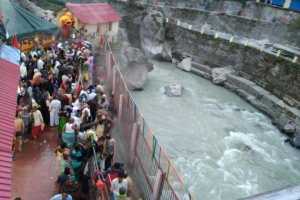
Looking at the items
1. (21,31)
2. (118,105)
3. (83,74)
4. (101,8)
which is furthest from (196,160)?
(101,8)

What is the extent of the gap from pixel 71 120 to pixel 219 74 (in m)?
16.3

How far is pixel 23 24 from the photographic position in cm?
1578

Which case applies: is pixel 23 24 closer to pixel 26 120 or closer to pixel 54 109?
pixel 54 109

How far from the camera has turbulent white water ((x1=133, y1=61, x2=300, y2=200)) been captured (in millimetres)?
14508

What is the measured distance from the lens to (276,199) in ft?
9.78

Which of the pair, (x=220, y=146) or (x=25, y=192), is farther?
(x=220, y=146)

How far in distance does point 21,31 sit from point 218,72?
13.9 m

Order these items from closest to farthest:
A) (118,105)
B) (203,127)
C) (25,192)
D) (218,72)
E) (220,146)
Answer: (25,192), (118,105), (220,146), (203,127), (218,72)

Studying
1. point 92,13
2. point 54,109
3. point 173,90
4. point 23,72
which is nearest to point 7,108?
point 54,109

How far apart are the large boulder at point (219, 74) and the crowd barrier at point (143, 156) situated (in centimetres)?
1245

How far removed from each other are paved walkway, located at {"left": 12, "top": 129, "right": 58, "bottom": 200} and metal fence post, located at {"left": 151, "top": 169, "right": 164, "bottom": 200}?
263 cm

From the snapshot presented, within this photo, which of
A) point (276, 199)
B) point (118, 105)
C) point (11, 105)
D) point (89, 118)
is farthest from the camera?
point (118, 105)

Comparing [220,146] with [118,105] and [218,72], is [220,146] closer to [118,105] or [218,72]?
[118,105]

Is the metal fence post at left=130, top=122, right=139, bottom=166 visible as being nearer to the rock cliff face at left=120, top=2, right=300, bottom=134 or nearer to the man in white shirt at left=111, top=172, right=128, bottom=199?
the man in white shirt at left=111, top=172, right=128, bottom=199
